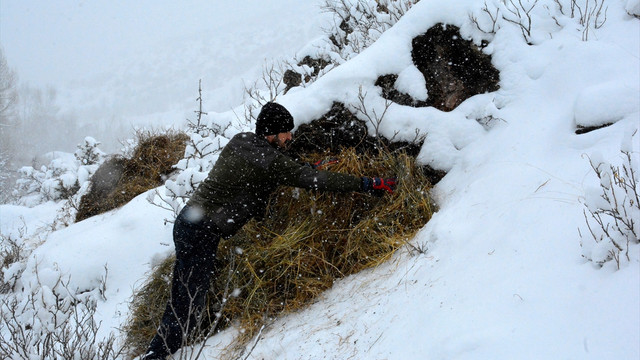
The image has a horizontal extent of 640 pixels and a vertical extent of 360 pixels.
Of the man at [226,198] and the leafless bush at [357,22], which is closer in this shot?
the man at [226,198]

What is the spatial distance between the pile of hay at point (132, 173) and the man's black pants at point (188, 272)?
335cm

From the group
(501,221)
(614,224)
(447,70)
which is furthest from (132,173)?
(614,224)

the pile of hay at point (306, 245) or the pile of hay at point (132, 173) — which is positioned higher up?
the pile of hay at point (132, 173)

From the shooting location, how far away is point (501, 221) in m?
2.28

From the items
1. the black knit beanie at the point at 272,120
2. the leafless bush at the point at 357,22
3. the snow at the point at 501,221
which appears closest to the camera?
the snow at the point at 501,221

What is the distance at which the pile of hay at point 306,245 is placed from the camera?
2865mm

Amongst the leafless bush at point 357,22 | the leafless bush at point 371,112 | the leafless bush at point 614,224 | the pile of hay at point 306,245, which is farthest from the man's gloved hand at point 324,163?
the leafless bush at point 357,22

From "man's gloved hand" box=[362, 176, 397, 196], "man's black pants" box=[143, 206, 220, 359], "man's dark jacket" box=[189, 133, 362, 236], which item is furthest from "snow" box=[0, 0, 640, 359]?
"man's dark jacket" box=[189, 133, 362, 236]

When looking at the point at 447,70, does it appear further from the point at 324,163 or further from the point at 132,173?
the point at 132,173

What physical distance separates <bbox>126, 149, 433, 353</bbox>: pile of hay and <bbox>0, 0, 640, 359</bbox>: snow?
0.43ft

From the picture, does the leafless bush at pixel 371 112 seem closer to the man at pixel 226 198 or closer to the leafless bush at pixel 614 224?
the man at pixel 226 198

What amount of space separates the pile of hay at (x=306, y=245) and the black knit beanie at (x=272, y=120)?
60cm

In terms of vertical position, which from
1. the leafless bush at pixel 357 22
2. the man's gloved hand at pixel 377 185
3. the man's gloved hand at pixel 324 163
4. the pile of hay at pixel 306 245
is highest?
the leafless bush at pixel 357 22

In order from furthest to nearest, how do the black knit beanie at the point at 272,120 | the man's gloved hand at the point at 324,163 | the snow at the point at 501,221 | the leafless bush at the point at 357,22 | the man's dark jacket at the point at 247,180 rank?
the leafless bush at the point at 357,22, the man's gloved hand at the point at 324,163, the black knit beanie at the point at 272,120, the man's dark jacket at the point at 247,180, the snow at the point at 501,221
